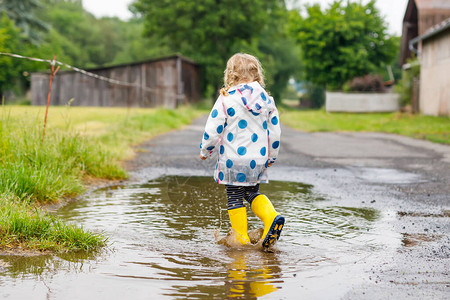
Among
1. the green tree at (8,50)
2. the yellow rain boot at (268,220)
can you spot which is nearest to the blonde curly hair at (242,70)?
the yellow rain boot at (268,220)

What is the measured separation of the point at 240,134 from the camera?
4.43 m

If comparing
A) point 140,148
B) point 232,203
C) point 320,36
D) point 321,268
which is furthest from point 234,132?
point 320,36

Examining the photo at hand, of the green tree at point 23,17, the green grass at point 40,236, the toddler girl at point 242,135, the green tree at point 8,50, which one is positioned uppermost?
the green tree at point 23,17

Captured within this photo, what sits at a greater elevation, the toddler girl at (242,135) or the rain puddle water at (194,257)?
the toddler girl at (242,135)

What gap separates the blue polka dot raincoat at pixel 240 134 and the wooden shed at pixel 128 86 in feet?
102

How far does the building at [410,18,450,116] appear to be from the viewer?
22.6 m

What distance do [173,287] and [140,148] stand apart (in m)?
8.63

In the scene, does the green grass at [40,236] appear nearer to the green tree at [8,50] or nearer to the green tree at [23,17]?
the green tree at [8,50]

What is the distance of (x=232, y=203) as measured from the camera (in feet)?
14.8

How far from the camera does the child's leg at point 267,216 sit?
422cm

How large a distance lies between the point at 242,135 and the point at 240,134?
2 cm

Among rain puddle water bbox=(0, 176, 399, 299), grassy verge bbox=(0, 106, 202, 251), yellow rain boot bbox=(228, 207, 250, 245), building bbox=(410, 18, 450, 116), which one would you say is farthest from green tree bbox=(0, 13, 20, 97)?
yellow rain boot bbox=(228, 207, 250, 245)

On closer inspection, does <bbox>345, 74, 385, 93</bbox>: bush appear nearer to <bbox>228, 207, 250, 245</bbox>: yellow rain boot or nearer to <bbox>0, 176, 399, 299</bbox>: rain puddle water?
<bbox>0, 176, 399, 299</bbox>: rain puddle water

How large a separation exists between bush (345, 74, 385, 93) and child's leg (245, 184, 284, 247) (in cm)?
3487
